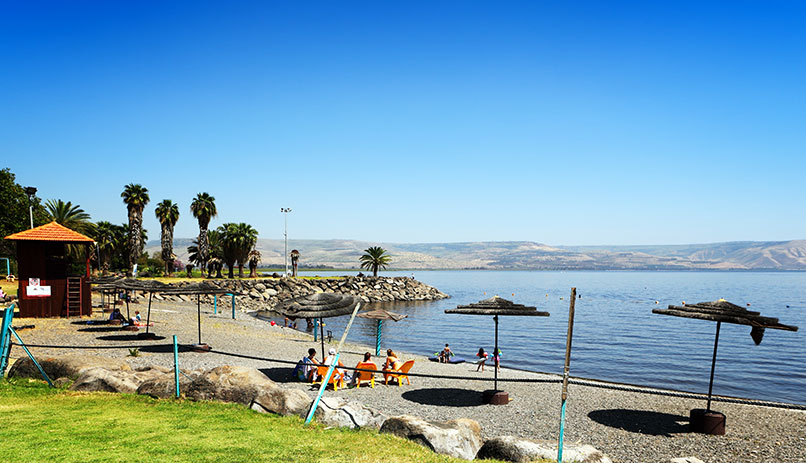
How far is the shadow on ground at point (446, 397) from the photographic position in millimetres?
15039

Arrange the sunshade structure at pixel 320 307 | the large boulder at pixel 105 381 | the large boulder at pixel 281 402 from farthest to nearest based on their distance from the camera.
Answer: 1. the sunshade structure at pixel 320 307
2. the large boulder at pixel 105 381
3. the large boulder at pixel 281 402

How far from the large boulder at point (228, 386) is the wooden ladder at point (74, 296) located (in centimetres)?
2246

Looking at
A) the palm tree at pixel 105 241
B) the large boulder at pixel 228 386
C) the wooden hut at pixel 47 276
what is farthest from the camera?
the palm tree at pixel 105 241

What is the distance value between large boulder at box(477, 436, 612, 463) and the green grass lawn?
103cm

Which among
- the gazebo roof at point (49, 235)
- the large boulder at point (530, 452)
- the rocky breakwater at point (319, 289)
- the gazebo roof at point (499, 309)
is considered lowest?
the rocky breakwater at point (319, 289)

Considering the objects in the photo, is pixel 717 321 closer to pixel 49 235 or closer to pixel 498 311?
pixel 498 311

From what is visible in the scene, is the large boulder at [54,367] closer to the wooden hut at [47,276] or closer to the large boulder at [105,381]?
the large boulder at [105,381]

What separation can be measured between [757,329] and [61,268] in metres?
31.6

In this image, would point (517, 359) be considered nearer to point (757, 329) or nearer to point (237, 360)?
point (237, 360)

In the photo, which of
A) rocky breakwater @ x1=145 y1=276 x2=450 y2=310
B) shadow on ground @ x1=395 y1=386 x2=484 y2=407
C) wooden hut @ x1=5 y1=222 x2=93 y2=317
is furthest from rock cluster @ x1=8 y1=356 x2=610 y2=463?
rocky breakwater @ x1=145 y1=276 x2=450 y2=310

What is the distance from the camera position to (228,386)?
11.2 metres

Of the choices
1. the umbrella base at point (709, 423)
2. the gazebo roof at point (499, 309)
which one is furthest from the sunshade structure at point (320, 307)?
the umbrella base at point (709, 423)

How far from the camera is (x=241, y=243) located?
79625 millimetres

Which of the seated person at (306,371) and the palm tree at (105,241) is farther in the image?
the palm tree at (105,241)
